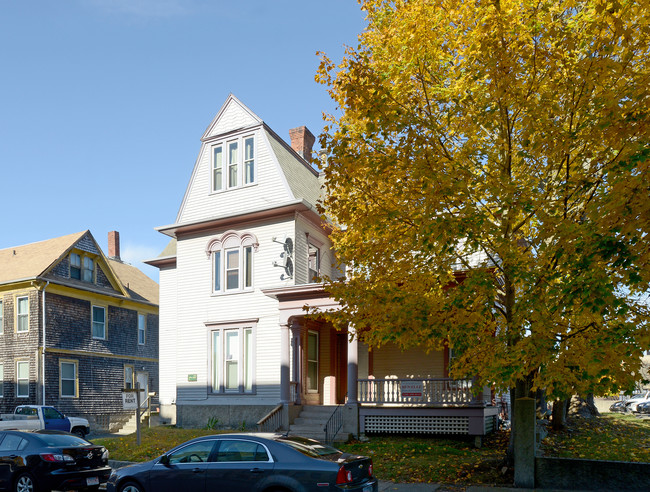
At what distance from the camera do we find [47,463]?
11953 millimetres

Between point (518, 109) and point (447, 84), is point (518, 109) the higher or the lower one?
the lower one

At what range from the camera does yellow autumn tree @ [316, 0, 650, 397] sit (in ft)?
28.0

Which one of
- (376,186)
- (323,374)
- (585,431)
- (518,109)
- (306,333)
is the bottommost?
(585,431)

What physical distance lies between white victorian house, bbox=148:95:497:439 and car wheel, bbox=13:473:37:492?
9.01 metres

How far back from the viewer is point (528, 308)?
32.6 ft

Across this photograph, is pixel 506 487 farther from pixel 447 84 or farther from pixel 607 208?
pixel 447 84

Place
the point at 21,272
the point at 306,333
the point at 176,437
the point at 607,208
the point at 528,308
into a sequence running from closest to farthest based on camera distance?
1. the point at 607,208
2. the point at 528,308
3. the point at 176,437
4. the point at 306,333
5. the point at 21,272

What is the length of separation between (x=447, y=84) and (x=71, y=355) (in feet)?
85.9

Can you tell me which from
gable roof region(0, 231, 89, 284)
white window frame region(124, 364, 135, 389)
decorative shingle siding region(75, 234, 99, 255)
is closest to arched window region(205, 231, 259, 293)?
gable roof region(0, 231, 89, 284)

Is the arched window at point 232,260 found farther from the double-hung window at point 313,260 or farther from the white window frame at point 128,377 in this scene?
the white window frame at point 128,377

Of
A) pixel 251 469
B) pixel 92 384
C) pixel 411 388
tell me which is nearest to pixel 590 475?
pixel 251 469

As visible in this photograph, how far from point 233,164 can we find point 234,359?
7.83 metres

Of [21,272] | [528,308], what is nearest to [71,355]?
[21,272]

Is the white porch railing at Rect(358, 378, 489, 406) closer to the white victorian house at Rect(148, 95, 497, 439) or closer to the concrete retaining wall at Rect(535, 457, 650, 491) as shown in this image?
the white victorian house at Rect(148, 95, 497, 439)
